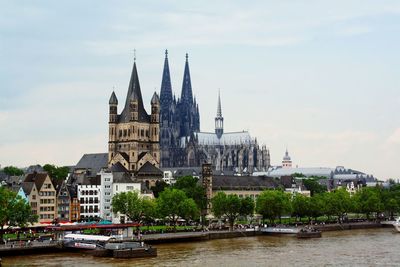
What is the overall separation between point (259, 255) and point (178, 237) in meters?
24.6

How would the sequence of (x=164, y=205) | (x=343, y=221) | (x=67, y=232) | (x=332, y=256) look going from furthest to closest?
(x=343, y=221)
(x=164, y=205)
(x=67, y=232)
(x=332, y=256)

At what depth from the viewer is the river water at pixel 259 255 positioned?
87875 mm

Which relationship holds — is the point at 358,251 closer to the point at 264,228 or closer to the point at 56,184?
the point at 264,228

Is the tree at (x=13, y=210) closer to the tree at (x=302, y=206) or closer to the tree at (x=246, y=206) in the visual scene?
the tree at (x=246, y=206)

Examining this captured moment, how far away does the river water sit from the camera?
8788 centimetres

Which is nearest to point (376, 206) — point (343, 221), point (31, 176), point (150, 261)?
point (343, 221)

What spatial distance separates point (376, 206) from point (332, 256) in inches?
3682

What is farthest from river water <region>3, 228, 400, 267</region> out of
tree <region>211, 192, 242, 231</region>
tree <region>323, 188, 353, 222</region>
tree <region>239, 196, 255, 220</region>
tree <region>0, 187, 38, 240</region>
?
tree <region>323, 188, 353, 222</region>

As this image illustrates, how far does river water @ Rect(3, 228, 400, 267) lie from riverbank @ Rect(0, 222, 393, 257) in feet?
8.26

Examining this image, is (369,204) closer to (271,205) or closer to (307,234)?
(271,205)

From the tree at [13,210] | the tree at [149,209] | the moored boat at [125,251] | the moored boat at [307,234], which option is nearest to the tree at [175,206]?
the tree at [149,209]

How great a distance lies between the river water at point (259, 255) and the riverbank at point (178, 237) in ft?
8.26

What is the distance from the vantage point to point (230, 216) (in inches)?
5920

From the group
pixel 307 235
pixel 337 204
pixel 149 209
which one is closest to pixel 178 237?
pixel 149 209
